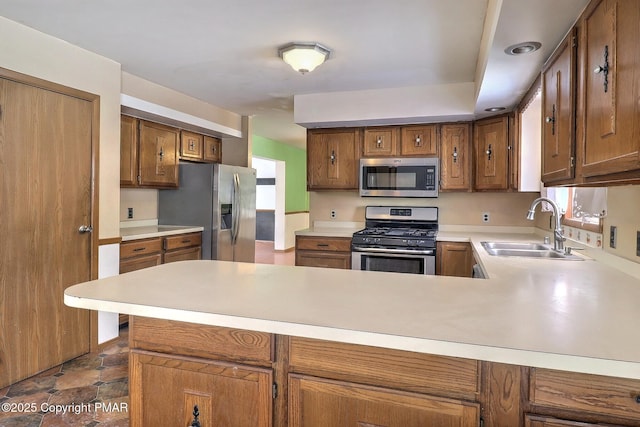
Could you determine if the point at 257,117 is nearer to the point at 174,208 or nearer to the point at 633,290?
the point at 174,208

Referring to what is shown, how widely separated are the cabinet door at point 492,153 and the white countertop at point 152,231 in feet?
9.35

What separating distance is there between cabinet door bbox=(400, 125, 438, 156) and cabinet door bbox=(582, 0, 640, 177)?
2447 millimetres

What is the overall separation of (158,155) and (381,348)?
Result: 354 cm

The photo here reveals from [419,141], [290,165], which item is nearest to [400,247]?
[419,141]

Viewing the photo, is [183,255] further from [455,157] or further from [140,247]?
[455,157]

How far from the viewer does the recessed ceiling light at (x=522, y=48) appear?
1950mm

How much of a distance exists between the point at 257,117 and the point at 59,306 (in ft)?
A: 10.5

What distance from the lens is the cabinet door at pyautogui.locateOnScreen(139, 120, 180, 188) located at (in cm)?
381

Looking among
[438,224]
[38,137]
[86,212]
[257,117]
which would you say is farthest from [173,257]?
[438,224]

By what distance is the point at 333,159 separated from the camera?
428cm

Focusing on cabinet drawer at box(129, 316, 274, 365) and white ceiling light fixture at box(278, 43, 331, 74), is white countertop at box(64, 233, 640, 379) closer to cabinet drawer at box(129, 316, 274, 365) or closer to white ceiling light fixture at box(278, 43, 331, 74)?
cabinet drawer at box(129, 316, 274, 365)

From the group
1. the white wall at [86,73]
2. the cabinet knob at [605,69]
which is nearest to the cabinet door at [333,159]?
the white wall at [86,73]

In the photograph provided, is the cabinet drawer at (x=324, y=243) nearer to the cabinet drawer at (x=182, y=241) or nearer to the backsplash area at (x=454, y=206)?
the backsplash area at (x=454, y=206)

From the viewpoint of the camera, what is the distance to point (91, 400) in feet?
7.67
